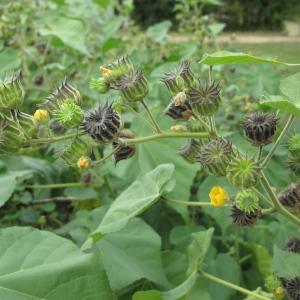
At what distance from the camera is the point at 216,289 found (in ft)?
5.81

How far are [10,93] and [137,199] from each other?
525mm

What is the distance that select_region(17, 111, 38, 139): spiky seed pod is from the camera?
3.97ft

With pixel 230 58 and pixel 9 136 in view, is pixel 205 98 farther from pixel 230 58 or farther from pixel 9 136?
pixel 9 136

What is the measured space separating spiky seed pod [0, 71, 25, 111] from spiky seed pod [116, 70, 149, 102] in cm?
20

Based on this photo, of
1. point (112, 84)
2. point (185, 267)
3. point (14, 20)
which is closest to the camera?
point (112, 84)

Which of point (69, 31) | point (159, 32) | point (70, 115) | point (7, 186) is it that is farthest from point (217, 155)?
point (159, 32)

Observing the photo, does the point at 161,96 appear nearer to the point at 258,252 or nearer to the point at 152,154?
the point at 152,154

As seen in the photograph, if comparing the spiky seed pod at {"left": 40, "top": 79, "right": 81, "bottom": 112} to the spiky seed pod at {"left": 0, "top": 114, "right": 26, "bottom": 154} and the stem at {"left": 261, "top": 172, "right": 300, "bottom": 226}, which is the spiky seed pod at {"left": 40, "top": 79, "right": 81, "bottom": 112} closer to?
the spiky seed pod at {"left": 0, "top": 114, "right": 26, "bottom": 154}

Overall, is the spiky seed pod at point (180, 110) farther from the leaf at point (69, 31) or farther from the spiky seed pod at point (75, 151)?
the leaf at point (69, 31)

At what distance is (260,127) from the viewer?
3.75ft

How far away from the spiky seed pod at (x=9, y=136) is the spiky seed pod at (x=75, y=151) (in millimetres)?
93

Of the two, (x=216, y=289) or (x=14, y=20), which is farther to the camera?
(x=14, y=20)

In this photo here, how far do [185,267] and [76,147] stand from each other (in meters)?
0.63

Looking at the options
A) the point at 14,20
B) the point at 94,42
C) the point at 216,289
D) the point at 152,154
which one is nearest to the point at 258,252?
the point at 216,289
